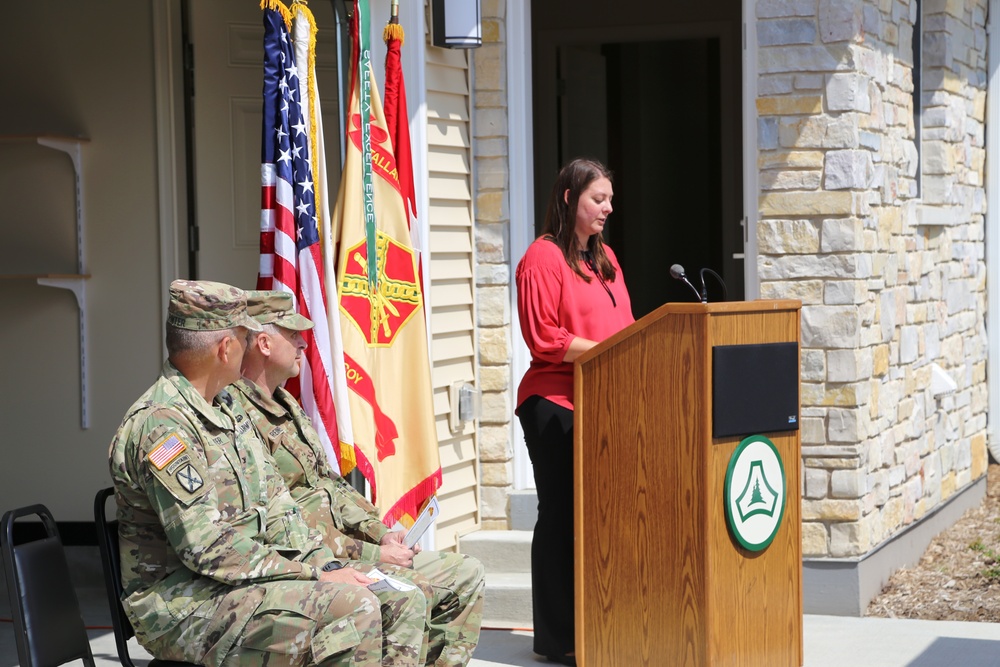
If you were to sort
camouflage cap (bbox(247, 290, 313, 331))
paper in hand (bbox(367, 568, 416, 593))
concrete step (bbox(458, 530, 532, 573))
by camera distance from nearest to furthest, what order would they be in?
1. paper in hand (bbox(367, 568, 416, 593))
2. camouflage cap (bbox(247, 290, 313, 331))
3. concrete step (bbox(458, 530, 532, 573))

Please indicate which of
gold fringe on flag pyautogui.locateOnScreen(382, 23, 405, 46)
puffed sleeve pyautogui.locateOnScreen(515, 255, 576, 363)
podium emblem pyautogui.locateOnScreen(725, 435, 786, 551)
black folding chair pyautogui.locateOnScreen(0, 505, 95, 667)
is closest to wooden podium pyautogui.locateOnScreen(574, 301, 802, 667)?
podium emblem pyautogui.locateOnScreen(725, 435, 786, 551)

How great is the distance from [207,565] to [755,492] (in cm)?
177

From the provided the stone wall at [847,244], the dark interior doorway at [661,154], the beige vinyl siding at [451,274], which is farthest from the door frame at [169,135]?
the dark interior doorway at [661,154]

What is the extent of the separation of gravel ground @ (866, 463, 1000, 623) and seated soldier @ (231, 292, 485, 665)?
2.30 metres

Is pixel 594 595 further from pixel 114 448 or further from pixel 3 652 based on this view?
pixel 3 652

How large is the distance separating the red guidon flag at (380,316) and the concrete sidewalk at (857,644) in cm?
60

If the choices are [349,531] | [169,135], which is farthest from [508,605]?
[169,135]

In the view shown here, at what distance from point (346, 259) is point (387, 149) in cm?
48

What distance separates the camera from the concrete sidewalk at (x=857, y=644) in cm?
462

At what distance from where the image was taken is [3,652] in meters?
4.66

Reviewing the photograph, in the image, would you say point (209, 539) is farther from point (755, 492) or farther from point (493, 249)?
point (493, 249)

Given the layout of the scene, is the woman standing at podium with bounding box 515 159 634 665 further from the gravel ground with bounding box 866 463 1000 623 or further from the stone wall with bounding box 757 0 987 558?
the gravel ground with bounding box 866 463 1000 623

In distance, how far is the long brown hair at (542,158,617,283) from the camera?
4449 mm

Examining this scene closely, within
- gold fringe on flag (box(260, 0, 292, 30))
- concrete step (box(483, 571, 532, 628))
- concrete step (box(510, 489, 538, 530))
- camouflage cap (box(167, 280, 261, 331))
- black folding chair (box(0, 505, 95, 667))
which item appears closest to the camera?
black folding chair (box(0, 505, 95, 667))
